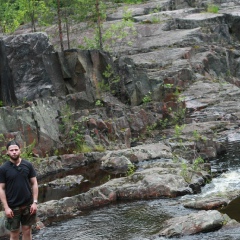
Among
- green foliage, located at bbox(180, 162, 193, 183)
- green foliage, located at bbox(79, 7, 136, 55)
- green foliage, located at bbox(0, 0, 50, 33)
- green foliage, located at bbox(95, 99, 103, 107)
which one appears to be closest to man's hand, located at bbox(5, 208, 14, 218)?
green foliage, located at bbox(180, 162, 193, 183)

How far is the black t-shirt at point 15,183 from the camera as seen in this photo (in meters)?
8.77

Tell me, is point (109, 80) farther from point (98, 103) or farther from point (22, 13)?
point (22, 13)

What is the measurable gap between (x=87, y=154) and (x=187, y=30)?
27209 mm

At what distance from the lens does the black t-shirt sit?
877cm

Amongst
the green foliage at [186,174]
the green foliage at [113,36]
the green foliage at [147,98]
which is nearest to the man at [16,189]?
the green foliage at [186,174]

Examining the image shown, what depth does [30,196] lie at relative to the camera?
8.96 meters

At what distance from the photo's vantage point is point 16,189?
880 cm

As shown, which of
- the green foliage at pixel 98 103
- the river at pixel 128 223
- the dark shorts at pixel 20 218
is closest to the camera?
the dark shorts at pixel 20 218

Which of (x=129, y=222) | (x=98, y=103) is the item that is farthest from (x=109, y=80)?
(x=129, y=222)

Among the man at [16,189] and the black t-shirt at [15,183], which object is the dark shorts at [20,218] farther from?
the black t-shirt at [15,183]

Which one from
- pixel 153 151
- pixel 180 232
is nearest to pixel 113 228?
pixel 180 232

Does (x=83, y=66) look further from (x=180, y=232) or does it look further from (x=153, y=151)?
(x=180, y=232)

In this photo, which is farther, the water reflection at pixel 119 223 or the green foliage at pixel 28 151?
the green foliage at pixel 28 151

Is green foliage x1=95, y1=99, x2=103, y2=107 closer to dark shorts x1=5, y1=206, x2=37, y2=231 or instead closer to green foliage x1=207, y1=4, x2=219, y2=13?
dark shorts x1=5, y1=206, x2=37, y2=231
